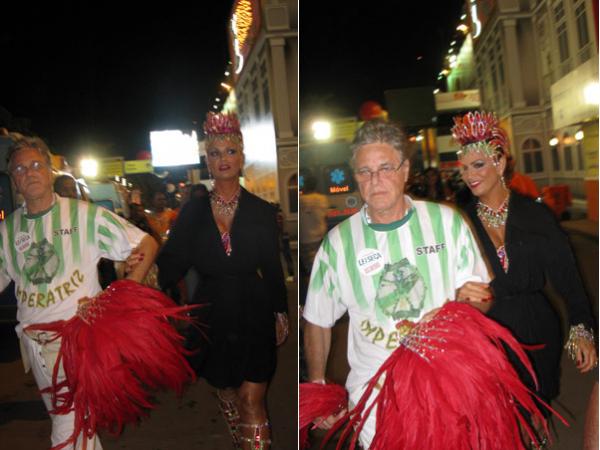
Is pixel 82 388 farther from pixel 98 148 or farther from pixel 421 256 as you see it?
pixel 421 256

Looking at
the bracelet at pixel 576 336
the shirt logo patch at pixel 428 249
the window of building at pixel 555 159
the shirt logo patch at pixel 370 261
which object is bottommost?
the bracelet at pixel 576 336

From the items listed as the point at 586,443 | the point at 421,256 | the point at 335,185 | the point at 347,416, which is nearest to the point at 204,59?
the point at 335,185

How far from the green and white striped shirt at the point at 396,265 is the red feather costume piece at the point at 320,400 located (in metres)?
0.16

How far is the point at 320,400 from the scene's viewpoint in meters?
1.83

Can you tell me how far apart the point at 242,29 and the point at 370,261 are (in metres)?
0.93

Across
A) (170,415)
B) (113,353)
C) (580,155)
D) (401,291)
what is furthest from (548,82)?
(170,415)

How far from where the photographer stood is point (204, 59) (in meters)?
2.30

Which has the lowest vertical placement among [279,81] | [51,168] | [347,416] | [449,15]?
[347,416]

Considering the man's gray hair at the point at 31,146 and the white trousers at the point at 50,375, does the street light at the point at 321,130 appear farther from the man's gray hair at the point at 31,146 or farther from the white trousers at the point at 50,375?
the white trousers at the point at 50,375

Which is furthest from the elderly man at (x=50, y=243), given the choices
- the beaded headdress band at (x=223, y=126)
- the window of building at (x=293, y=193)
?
the window of building at (x=293, y=193)

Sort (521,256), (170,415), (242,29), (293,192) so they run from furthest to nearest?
(170,415) < (242,29) < (521,256) < (293,192)

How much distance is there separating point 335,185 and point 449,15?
583mm

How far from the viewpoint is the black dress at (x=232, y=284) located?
2307 millimetres

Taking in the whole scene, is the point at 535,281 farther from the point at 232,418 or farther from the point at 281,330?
the point at 232,418
